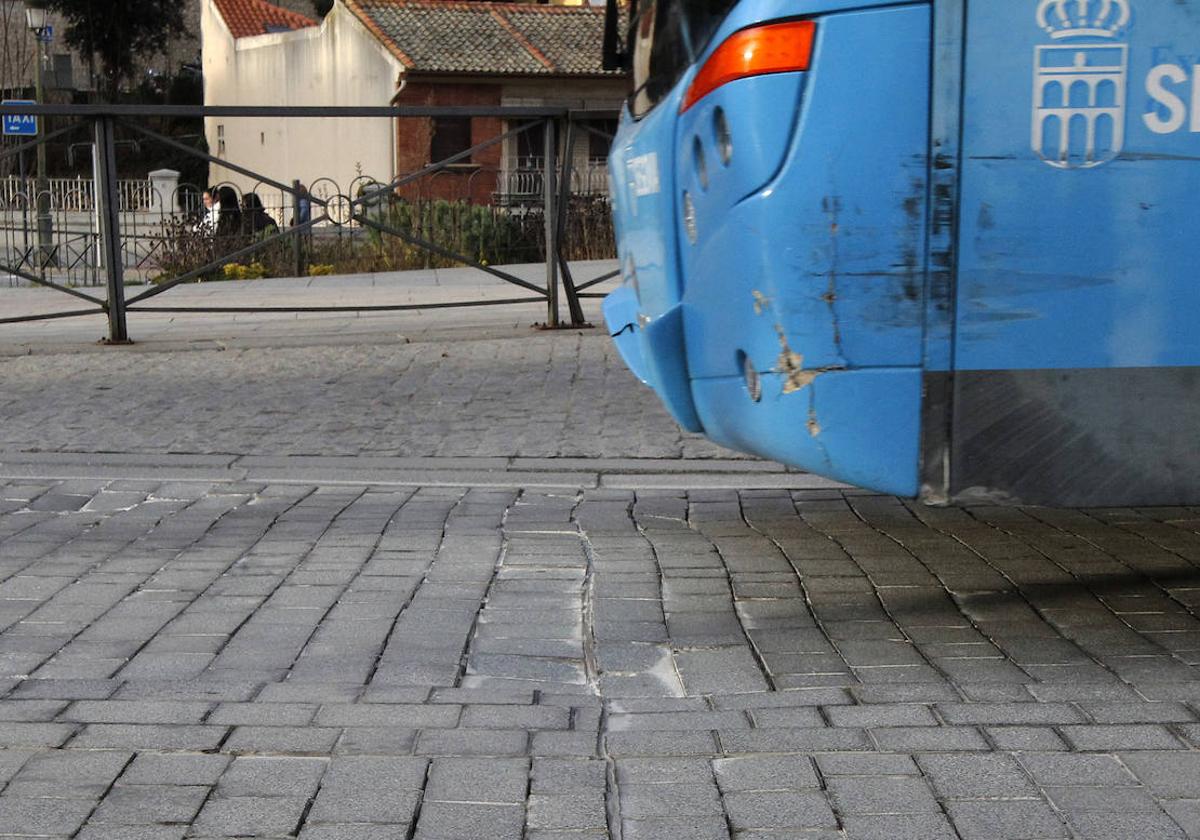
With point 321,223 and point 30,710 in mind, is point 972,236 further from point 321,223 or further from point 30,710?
point 321,223

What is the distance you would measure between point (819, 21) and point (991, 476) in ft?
4.14

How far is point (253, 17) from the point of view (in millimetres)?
55188

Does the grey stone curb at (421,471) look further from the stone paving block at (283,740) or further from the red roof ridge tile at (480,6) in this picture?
the red roof ridge tile at (480,6)

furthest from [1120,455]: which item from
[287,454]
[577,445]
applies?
[287,454]

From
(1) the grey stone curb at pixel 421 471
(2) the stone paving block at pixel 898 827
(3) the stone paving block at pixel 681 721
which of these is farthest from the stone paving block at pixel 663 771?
(1) the grey stone curb at pixel 421 471

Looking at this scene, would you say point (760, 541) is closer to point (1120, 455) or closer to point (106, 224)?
point (1120, 455)

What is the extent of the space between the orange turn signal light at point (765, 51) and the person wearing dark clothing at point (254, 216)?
45.7ft

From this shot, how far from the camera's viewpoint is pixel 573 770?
3590 mm

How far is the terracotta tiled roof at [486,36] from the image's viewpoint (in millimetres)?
41094

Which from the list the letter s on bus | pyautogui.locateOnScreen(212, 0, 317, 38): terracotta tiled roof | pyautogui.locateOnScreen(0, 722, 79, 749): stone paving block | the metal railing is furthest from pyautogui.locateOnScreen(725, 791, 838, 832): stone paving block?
pyautogui.locateOnScreen(212, 0, 317, 38): terracotta tiled roof

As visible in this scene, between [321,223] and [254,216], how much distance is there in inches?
170

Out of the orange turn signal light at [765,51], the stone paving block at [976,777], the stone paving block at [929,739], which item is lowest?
the stone paving block at [976,777]

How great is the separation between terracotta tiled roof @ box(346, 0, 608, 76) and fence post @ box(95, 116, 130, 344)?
97.1 ft

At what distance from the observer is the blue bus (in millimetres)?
4105
